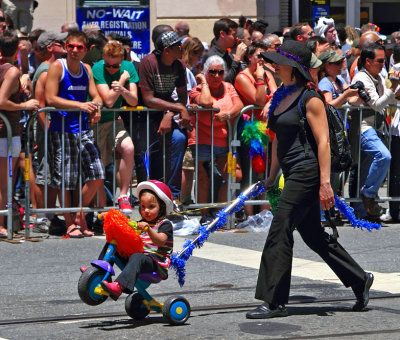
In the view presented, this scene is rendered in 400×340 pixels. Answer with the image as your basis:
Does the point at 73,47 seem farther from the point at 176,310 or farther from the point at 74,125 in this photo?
the point at 176,310

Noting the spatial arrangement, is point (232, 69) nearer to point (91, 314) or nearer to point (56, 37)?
point (56, 37)

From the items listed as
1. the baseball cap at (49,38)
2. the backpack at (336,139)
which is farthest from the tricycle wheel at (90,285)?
the baseball cap at (49,38)

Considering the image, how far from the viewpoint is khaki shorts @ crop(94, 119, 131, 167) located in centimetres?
1141

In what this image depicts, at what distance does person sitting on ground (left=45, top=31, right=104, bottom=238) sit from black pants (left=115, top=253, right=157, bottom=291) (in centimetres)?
394

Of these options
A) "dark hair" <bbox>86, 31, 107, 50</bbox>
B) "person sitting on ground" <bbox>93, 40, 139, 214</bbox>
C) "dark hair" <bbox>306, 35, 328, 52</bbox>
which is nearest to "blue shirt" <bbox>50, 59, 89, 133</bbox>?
"person sitting on ground" <bbox>93, 40, 139, 214</bbox>

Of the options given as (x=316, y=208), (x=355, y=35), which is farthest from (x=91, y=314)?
(x=355, y=35)

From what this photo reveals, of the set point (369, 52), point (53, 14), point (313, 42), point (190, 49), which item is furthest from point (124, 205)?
point (53, 14)

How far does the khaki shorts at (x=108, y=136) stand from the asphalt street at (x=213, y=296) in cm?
104

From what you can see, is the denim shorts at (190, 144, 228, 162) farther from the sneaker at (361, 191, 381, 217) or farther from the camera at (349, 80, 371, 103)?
the sneaker at (361, 191, 381, 217)

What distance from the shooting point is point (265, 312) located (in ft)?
24.4

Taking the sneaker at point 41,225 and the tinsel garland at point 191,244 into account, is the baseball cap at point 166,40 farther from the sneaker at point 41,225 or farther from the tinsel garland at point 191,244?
the tinsel garland at point 191,244

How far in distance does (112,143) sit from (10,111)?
48.6 inches

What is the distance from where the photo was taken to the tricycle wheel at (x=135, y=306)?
7355 mm

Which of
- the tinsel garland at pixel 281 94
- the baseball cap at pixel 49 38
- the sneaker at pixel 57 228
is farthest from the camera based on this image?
the baseball cap at pixel 49 38
